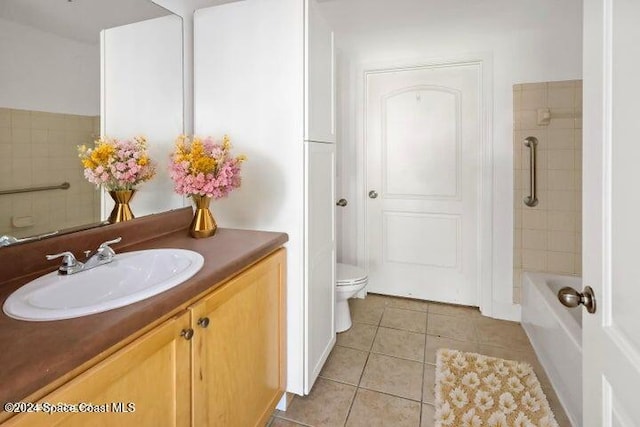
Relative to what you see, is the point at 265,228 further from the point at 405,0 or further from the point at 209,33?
the point at 405,0

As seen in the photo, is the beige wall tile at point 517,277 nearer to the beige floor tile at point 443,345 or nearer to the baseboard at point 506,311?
the baseboard at point 506,311

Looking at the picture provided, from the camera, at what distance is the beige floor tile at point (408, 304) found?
280 centimetres

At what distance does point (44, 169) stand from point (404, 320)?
7.80 feet

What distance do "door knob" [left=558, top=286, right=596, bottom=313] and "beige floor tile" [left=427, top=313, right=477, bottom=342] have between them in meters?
1.64

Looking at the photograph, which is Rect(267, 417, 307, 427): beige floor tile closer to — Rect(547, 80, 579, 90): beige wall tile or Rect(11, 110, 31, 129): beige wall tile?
Rect(11, 110, 31, 129): beige wall tile

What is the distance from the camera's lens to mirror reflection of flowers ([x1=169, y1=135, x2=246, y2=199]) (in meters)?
1.35

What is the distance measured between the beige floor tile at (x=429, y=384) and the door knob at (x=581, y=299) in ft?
3.60

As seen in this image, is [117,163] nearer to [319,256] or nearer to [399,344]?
[319,256]

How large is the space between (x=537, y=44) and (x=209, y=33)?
2.30m

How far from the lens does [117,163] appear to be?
1.30 m

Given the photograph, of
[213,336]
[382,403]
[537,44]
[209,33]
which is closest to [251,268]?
[213,336]

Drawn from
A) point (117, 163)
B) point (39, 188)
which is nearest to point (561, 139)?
point (117, 163)

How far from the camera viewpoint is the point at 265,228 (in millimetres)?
1599

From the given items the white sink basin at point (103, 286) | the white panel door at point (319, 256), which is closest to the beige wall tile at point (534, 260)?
the white panel door at point (319, 256)
